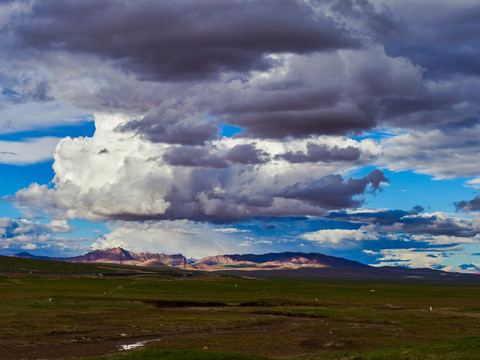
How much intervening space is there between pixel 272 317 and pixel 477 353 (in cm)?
4343

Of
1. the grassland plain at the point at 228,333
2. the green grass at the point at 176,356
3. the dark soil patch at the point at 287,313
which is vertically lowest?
the dark soil patch at the point at 287,313

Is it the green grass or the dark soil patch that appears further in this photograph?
the dark soil patch

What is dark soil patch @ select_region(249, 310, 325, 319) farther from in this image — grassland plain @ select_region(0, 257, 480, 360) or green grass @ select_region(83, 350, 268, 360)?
green grass @ select_region(83, 350, 268, 360)

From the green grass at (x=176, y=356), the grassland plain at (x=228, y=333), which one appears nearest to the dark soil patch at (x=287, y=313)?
the grassland plain at (x=228, y=333)

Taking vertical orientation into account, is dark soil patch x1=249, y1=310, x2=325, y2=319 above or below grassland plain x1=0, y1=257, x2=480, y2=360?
below

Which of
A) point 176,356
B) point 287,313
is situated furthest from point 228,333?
point 287,313

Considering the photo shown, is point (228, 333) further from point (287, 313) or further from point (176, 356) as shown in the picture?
point (287, 313)

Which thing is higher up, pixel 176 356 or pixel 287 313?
pixel 176 356

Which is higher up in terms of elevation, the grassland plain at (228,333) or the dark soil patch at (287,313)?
the grassland plain at (228,333)

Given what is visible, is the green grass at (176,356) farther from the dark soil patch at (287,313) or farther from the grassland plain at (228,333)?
the dark soil patch at (287,313)

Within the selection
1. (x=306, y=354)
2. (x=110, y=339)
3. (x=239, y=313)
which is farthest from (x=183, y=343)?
(x=239, y=313)

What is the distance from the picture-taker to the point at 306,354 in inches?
1993

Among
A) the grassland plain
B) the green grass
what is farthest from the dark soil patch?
the green grass

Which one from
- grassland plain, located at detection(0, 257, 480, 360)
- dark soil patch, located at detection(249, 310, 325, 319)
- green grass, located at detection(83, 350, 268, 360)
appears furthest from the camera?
dark soil patch, located at detection(249, 310, 325, 319)
